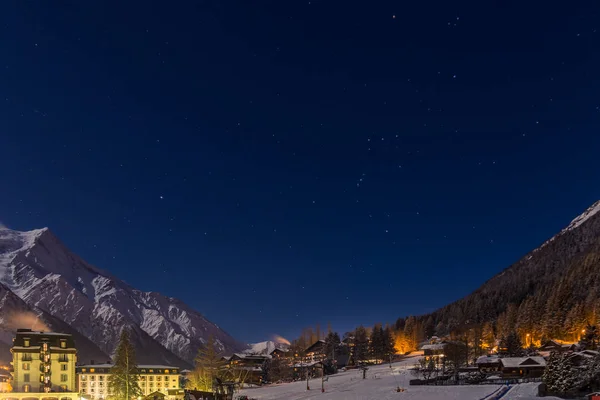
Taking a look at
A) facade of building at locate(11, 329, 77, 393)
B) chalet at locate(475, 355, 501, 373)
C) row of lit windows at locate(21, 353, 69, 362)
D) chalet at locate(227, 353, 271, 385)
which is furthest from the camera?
chalet at locate(227, 353, 271, 385)

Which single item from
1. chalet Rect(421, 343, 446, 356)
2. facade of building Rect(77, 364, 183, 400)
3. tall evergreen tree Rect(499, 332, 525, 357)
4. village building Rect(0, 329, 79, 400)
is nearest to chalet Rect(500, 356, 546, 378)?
tall evergreen tree Rect(499, 332, 525, 357)

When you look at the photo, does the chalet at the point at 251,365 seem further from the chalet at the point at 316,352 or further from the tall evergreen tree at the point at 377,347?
the tall evergreen tree at the point at 377,347

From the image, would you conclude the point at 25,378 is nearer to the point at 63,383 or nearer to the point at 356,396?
the point at 63,383

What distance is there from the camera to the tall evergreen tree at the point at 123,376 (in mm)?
71188

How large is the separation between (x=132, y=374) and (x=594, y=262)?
6493 inches

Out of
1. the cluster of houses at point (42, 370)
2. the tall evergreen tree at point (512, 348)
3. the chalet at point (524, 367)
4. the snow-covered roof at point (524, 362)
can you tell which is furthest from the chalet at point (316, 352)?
the chalet at point (524, 367)

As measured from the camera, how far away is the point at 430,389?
69.4 meters

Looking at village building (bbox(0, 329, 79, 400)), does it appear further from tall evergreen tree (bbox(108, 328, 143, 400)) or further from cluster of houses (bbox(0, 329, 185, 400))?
tall evergreen tree (bbox(108, 328, 143, 400))

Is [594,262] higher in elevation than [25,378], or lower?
higher

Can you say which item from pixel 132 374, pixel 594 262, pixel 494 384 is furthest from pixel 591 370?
pixel 594 262

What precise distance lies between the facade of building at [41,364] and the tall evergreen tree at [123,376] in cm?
2693

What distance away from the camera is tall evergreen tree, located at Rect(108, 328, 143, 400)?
234 ft

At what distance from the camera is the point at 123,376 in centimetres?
7162

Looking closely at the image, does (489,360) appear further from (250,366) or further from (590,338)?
(250,366)
